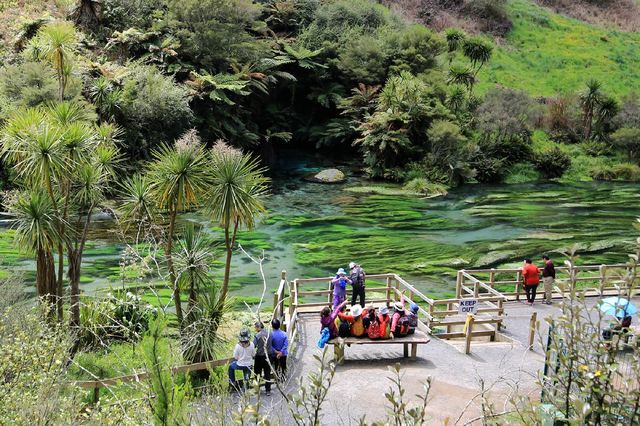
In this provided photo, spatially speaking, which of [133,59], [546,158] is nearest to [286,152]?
[133,59]

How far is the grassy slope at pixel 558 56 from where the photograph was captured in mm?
50188

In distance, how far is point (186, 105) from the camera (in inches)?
1160

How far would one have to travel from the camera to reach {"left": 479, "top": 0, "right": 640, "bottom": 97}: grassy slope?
50188 mm

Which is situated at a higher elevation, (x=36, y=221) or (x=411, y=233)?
(x=36, y=221)

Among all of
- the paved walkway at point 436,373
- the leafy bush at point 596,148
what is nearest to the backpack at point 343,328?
the paved walkway at point 436,373

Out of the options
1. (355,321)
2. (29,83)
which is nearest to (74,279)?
(355,321)

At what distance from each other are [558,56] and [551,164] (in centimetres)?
1914

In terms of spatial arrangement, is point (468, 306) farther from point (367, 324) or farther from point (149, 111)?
point (149, 111)

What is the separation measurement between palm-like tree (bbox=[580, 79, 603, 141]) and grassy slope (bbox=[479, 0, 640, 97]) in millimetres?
5507

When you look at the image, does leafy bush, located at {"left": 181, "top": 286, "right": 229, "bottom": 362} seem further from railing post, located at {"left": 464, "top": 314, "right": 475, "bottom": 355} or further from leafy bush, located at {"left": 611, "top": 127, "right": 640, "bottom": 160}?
leafy bush, located at {"left": 611, "top": 127, "right": 640, "bottom": 160}

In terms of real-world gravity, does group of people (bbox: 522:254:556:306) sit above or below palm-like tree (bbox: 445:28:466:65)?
below

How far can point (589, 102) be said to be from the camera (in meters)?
43.1

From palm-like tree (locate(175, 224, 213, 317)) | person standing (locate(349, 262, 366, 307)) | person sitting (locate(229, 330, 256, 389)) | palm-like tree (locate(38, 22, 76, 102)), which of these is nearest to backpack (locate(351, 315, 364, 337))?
person standing (locate(349, 262, 366, 307))

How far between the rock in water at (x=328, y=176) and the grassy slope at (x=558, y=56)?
17972mm
